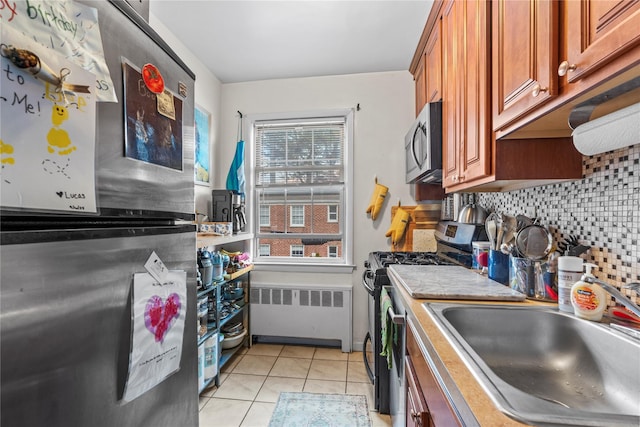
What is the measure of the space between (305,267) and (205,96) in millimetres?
1795

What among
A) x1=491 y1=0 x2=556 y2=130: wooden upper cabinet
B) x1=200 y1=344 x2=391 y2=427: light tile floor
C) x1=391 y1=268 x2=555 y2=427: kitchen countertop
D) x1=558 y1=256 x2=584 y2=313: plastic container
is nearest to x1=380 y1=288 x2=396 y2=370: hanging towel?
x1=391 y1=268 x2=555 y2=427: kitchen countertop

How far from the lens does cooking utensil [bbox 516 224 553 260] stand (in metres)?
1.20

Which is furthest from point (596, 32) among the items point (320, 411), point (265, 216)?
point (265, 216)

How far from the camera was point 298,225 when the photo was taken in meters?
3.00

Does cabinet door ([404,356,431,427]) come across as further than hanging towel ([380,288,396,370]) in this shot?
No

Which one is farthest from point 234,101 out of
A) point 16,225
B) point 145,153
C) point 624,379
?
point 624,379

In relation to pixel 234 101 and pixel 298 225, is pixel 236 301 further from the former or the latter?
pixel 234 101

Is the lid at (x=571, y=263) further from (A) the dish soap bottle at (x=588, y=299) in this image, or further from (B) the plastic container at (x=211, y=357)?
(B) the plastic container at (x=211, y=357)

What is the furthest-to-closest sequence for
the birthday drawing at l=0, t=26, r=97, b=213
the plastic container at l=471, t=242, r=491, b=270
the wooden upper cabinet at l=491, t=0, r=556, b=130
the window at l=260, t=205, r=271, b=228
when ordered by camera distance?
the window at l=260, t=205, r=271, b=228
the plastic container at l=471, t=242, r=491, b=270
the wooden upper cabinet at l=491, t=0, r=556, b=130
the birthday drawing at l=0, t=26, r=97, b=213

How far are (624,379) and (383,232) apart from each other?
6.70 ft

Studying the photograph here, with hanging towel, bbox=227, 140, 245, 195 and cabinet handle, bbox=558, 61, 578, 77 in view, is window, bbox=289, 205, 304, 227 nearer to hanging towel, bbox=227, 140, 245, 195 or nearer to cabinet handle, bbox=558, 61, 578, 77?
hanging towel, bbox=227, 140, 245, 195

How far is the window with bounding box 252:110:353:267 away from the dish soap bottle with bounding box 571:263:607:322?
200 cm

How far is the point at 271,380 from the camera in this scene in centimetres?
225

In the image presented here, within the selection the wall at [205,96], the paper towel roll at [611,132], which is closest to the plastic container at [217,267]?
the wall at [205,96]
